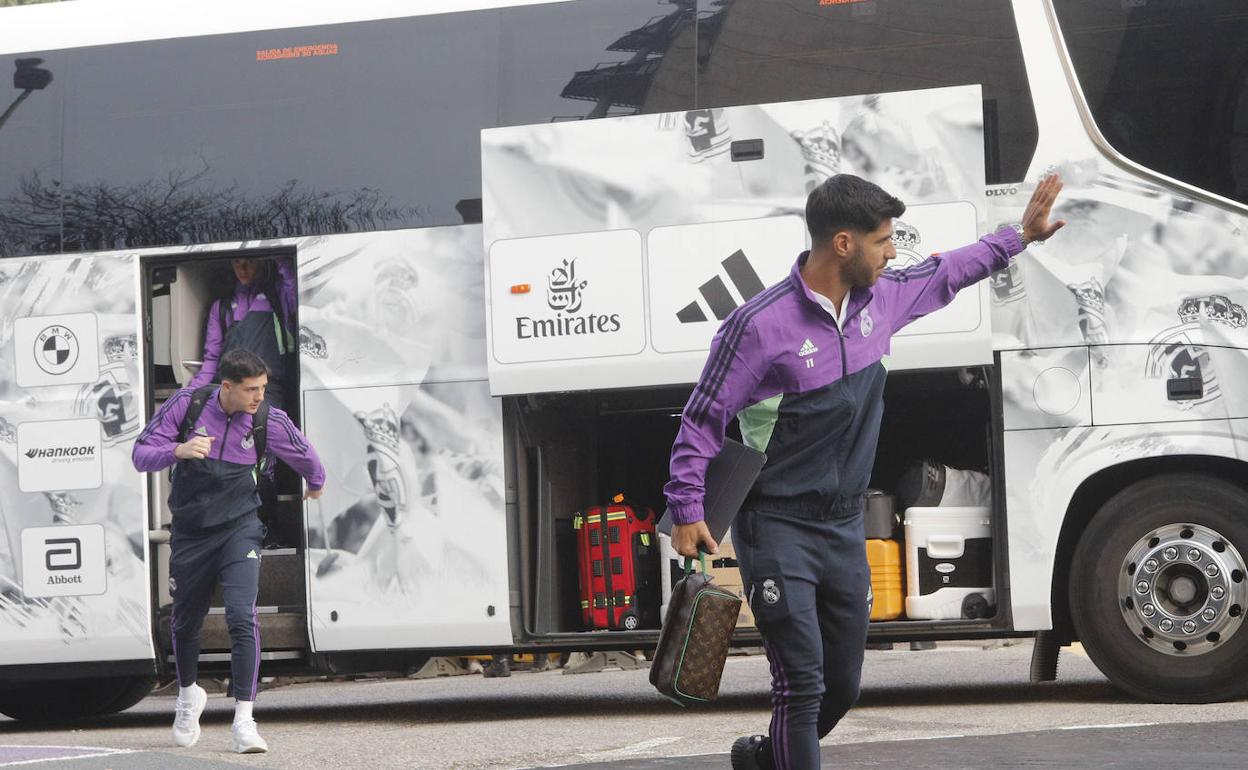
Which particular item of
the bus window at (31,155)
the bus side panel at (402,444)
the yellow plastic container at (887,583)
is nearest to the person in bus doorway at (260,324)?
the bus side panel at (402,444)

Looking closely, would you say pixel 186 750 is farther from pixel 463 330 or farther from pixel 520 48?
pixel 520 48

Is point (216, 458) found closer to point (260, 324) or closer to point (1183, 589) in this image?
point (260, 324)

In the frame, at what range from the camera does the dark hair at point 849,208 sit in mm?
5398

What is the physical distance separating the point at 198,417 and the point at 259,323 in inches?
71.4

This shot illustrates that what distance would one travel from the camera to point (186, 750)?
28.9ft

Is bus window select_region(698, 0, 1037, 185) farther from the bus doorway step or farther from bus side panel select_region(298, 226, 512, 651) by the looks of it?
the bus doorway step

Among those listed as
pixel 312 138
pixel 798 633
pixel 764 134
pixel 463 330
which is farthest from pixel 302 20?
pixel 798 633

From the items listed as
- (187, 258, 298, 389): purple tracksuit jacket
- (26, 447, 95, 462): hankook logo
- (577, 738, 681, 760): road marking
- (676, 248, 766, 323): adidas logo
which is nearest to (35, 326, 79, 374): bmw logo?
(26, 447, 95, 462): hankook logo

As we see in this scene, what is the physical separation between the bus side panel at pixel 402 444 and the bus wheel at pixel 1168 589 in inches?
116

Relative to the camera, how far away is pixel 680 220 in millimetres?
9297

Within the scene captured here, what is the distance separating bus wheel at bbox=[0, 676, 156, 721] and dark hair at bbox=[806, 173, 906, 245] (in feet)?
24.8

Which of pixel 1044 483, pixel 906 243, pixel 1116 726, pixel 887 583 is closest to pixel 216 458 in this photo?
pixel 887 583

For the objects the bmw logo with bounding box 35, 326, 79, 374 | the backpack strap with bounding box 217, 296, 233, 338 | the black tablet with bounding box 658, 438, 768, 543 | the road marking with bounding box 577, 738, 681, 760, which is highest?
the backpack strap with bounding box 217, 296, 233, 338

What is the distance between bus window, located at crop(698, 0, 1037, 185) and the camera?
905cm
